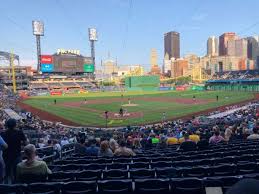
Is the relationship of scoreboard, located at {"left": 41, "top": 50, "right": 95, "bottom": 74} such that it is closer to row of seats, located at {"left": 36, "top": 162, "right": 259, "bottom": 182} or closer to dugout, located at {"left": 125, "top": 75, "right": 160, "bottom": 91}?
dugout, located at {"left": 125, "top": 75, "right": 160, "bottom": 91}

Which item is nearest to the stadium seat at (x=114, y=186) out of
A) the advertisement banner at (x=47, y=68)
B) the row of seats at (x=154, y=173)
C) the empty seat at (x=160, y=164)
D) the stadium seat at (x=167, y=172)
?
the row of seats at (x=154, y=173)

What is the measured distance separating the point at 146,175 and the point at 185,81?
177 meters

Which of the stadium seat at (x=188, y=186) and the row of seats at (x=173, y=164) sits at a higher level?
the stadium seat at (x=188, y=186)

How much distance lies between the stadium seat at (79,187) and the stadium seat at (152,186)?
0.67 metres

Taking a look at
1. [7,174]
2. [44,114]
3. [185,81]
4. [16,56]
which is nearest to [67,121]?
[44,114]

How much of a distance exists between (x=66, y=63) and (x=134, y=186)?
408ft

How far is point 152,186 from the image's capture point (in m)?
5.02

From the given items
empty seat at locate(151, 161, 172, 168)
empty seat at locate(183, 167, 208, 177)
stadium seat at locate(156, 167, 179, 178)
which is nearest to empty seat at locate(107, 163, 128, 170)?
empty seat at locate(151, 161, 172, 168)

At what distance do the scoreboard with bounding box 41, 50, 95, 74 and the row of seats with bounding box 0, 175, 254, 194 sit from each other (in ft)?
395

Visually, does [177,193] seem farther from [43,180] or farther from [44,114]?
[44,114]

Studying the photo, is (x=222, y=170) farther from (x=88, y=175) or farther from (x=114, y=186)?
(x=88, y=175)

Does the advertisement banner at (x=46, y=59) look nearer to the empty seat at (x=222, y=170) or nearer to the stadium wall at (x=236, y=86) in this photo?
the stadium wall at (x=236, y=86)

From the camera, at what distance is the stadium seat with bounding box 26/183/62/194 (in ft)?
16.2

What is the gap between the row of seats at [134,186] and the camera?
4.89 m
